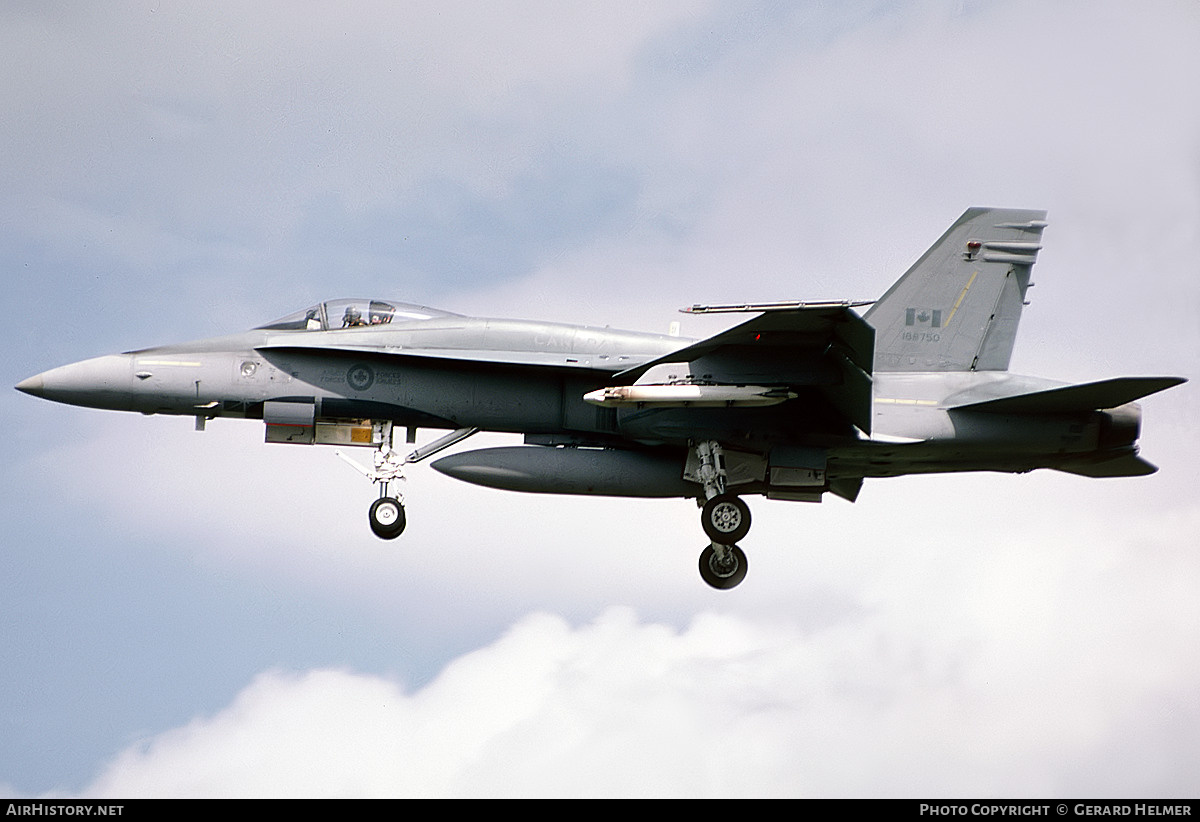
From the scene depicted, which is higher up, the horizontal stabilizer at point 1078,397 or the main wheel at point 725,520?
the horizontal stabilizer at point 1078,397

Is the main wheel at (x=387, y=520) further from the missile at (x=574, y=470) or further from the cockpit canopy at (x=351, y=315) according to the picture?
the cockpit canopy at (x=351, y=315)

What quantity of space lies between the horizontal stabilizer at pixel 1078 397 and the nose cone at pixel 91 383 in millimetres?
10360

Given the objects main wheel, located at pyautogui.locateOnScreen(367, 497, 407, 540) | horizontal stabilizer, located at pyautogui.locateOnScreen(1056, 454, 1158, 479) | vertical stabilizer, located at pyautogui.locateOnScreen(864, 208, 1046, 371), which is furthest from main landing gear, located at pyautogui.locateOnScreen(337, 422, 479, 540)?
horizontal stabilizer, located at pyautogui.locateOnScreen(1056, 454, 1158, 479)

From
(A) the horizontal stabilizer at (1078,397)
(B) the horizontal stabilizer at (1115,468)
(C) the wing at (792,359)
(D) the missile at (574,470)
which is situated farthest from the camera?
(B) the horizontal stabilizer at (1115,468)

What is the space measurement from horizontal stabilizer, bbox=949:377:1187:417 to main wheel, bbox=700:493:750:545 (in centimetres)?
298

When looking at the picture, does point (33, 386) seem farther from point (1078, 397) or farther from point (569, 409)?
point (1078, 397)

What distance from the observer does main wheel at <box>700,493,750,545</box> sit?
695 inches

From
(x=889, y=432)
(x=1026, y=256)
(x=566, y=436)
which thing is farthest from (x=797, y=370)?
(x=1026, y=256)

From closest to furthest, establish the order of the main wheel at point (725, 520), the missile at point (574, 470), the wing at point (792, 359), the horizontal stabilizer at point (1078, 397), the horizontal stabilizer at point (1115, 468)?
the wing at point (792, 359) → the horizontal stabilizer at point (1078, 397) → the missile at point (574, 470) → the main wheel at point (725, 520) → the horizontal stabilizer at point (1115, 468)

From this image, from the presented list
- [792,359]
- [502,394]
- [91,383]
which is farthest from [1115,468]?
[91,383]

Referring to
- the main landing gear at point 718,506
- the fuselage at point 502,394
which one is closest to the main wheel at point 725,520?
the main landing gear at point 718,506

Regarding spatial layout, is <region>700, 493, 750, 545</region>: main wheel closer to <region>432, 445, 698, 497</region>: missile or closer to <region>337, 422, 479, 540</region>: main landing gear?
<region>432, 445, 698, 497</region>: missile

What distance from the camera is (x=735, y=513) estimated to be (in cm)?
1767

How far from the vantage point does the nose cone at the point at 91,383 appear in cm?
1748
